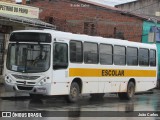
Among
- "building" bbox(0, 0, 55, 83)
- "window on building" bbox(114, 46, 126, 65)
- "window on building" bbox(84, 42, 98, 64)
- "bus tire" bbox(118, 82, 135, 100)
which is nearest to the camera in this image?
"window on building" bbox(84, 42, 98, 64)

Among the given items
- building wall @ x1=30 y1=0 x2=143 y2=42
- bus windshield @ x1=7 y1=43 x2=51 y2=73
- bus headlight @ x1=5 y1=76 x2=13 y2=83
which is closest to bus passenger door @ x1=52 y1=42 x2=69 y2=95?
bus windshield @ x1=7 y1=43 x2=51 y2=73

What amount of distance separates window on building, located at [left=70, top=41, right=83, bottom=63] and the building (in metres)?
5.21

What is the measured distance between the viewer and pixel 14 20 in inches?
952

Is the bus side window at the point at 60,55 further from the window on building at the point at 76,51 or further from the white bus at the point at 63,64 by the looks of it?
the window on building at the point at 76,51

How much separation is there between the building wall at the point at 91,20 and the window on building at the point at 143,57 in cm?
1449

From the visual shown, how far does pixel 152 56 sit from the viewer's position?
2616 cm

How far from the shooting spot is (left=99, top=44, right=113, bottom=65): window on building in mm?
21703

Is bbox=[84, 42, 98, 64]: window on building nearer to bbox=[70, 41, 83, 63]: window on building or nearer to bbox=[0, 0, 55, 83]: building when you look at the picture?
bbox=[70, 41, 83, 63]: window on building

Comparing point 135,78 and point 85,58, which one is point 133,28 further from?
point 85,58

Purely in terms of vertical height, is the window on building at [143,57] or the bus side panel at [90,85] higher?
the window on building at [143,57]

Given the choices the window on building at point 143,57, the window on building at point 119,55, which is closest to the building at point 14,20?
the window on building at point 119,55

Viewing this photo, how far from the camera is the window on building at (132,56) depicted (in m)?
23.9

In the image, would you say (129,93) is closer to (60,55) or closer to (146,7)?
(60,55)

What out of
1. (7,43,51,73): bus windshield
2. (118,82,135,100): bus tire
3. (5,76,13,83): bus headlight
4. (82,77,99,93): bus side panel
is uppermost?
(7,43,51,73): bus windshield
